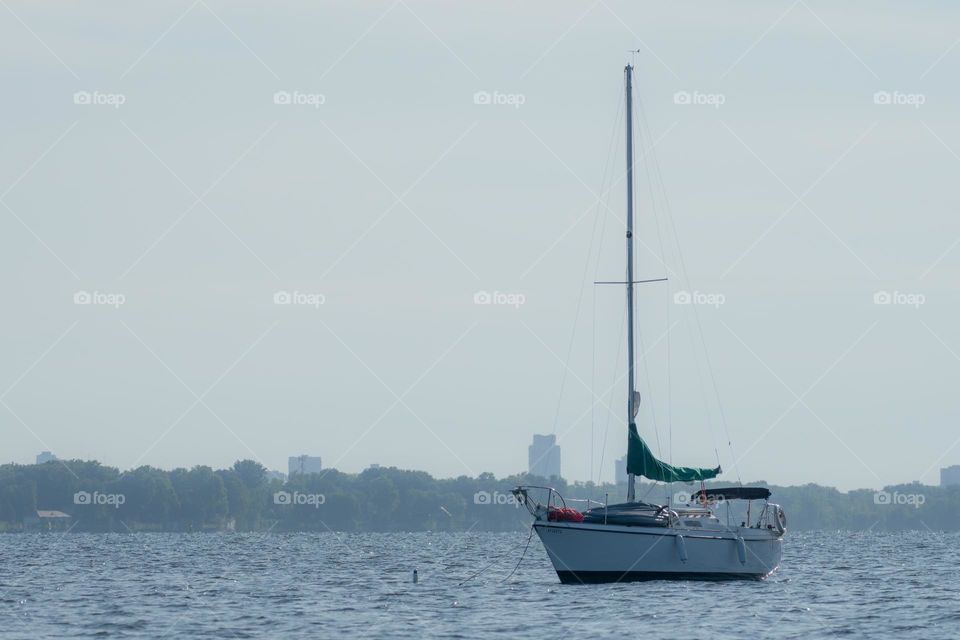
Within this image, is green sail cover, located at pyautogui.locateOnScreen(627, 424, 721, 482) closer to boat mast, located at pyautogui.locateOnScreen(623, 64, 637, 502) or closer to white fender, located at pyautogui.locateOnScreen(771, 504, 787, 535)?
boat mast, located at pyautogui.locateOnScreen(623, 64, 637, 502)

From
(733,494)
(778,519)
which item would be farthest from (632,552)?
(778,519)

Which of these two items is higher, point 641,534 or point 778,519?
point 778,519

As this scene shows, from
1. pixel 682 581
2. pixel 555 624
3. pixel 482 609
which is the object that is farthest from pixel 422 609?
pixel 682 581

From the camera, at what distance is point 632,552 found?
6100 cm

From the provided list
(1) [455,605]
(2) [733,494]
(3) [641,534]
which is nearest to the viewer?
(1) [455,605]

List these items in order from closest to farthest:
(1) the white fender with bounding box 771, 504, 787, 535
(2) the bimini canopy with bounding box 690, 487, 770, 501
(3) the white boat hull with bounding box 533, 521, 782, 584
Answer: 1. (3) the white boat hull with bounding box 533, 521, 782, 584
2. (2) the bimini canopy with bounding box 690, 487, 770, 501
3. (1) the white fender with bounding box 771, 504, 787, 535

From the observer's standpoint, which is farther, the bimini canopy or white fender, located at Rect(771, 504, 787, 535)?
white fender, located at Rect(771, 504, 787, 535)

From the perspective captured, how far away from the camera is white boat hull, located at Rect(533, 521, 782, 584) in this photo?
199 feet

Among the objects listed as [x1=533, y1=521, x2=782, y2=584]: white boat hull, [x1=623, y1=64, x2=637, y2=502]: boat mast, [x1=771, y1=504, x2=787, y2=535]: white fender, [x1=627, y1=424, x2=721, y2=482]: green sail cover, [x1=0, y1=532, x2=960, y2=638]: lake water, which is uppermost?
[x1=623, y1=64, x2=637, y2=502]: boat mast

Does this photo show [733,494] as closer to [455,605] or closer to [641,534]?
[641,534]

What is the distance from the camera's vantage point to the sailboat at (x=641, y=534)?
2394 inches

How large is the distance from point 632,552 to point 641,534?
0.84 m

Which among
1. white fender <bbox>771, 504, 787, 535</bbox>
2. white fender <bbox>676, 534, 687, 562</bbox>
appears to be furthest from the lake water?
white fender <bbox>771, 504, 787, 535</bbox>

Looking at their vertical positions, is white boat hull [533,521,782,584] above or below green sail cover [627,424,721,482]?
below
